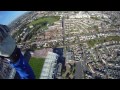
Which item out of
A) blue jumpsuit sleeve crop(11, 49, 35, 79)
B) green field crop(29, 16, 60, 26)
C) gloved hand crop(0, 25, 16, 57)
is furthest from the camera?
green field crop(29, 16, 60, 26)

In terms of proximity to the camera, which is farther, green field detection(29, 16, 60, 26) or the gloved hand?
green field detection(29, 16, 60, 26)

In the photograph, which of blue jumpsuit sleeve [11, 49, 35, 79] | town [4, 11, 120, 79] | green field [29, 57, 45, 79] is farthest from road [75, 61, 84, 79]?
blue jumpsuit sleeve [11, 49, 35, 79]

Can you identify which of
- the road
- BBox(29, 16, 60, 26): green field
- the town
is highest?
BBox(29, 16, 60, 26): green field

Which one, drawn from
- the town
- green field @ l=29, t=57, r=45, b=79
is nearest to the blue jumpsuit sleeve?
green field @ l=29, t=57, r=45, b=79

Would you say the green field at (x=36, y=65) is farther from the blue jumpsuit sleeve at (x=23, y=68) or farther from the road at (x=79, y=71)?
the road at (x=79, y=71)

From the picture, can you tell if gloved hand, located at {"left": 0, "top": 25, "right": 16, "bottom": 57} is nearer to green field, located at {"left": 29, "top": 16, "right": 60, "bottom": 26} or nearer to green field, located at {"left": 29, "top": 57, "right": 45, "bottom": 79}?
green field, located at {"left": 29, "top": 57, "right": 45, "bottom": 79}

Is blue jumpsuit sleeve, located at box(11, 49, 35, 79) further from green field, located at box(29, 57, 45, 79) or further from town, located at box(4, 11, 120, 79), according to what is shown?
town, located at box(4, 11, 120, 79)

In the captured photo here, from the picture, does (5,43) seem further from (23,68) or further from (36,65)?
(36,65)

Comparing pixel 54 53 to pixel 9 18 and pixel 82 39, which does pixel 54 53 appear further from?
pixel 9 18

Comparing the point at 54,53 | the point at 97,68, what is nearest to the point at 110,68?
the point at 97,68

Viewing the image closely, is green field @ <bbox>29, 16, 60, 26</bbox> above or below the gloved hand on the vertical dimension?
above

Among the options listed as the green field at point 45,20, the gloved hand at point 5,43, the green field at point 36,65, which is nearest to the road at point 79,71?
the green field at point 36,65

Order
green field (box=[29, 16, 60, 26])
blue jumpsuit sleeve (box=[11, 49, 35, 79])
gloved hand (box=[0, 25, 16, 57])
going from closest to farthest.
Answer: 1. gloved hand (box=[0, 25, 16, 57])
2. blue jumpsuit sleeve (box=[11, 49, 35, 79])
3. green field (box=[29, 16, 60, 26])
